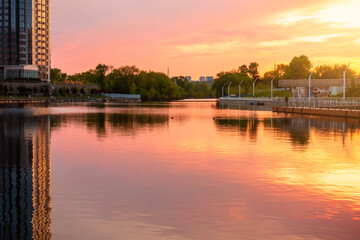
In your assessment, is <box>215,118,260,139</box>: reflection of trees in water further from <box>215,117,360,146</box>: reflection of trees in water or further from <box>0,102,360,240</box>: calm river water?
<box>0,102,360,240</box>: calm river water

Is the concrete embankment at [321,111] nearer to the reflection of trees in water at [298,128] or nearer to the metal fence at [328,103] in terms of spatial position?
the metal fence at [328,103]

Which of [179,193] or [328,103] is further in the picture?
[328,103]

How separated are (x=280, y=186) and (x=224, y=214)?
11.2ft

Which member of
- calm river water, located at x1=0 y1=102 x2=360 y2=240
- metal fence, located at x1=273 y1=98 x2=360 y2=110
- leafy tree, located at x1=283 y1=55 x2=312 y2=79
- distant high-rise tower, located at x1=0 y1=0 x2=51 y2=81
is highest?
distant high-rise tower, located at x1=0 y1=0 x2=51 y2=81

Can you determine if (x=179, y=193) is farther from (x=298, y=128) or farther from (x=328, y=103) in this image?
(x=328, y=103)

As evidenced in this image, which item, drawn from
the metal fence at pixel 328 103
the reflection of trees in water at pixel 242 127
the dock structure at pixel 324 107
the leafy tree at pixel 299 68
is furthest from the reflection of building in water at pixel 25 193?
the leafy tree at pixel 299 68

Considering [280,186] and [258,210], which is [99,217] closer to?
[258,210]

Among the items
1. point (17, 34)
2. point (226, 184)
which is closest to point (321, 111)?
point (226, 184)

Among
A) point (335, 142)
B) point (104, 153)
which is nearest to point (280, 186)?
point (104, 153)

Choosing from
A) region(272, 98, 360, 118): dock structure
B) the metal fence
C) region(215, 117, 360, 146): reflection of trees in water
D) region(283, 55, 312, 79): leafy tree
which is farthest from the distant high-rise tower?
A: region(215, 117, 360, 146): reflection of trees in water

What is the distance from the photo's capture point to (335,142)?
24.3m

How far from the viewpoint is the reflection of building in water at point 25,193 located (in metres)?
8.42

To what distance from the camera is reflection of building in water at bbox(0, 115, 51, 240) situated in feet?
27.6

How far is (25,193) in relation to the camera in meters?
11.4
